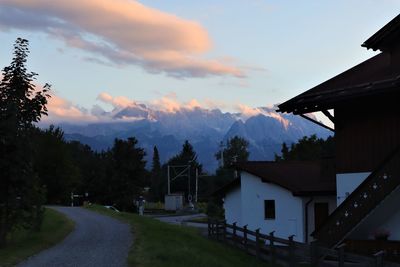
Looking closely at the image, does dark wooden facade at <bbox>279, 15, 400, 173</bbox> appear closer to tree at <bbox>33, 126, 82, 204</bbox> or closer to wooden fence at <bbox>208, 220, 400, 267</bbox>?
wooden fence at <bbox>208, 220, 400, 267</bbox>

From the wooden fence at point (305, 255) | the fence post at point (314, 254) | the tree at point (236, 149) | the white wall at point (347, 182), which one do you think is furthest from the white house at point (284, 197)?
the tree at point (236, 149)

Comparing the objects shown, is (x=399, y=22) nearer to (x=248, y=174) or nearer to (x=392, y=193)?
(x=392, y=193)

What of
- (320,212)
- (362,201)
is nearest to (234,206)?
(320,212)

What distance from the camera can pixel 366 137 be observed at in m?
18.1

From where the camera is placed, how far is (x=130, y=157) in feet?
309

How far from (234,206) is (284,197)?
5.25 m

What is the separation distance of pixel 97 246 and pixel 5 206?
10.7ft

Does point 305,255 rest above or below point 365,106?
below

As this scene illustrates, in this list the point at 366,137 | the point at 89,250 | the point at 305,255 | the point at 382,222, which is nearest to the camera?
the point at 305,255

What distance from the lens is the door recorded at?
27.6 meters

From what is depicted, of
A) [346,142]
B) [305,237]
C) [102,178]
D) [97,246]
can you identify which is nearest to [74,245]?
[97,246]

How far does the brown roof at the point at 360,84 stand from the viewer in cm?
1642

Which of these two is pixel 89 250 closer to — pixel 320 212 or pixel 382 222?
pixel 382 222

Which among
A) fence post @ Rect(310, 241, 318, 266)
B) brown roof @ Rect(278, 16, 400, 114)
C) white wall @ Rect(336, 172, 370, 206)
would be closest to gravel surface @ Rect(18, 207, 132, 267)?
fence post @ Rect(310, 241, 318, 266)
